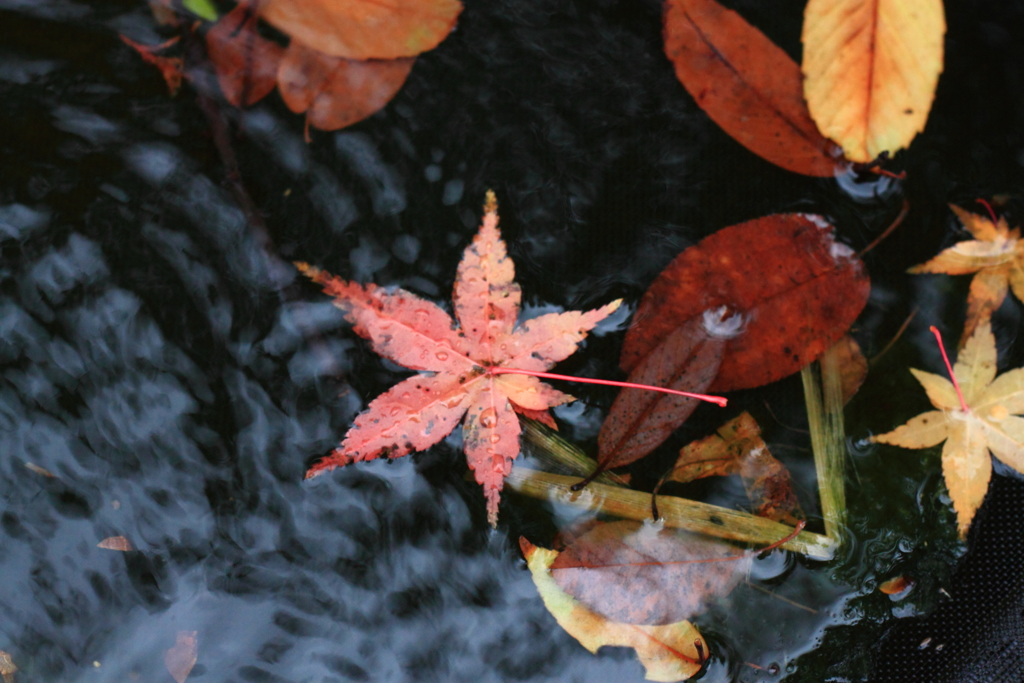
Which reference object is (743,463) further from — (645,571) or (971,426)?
(971,426)

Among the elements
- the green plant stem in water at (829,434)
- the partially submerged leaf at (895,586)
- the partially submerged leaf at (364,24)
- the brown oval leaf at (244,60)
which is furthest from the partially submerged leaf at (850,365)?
the brown oval leaf at (244,60)

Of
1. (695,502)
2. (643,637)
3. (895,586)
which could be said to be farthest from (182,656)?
(895,586)

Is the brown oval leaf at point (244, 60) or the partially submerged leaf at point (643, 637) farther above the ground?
the brown oval leaf at point (244, 60)

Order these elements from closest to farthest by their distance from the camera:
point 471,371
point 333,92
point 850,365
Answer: point 471,371
point 850,365
point 333,92

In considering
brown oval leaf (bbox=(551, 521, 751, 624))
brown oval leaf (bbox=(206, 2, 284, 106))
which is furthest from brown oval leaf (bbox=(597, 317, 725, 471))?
brown oval leaf (bbox=(206, 2, 284, 106))

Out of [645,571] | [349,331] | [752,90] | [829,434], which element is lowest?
[645,571]

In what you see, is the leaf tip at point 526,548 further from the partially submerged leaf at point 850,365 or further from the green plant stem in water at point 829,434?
the partially submerged leaf at point 850,365
